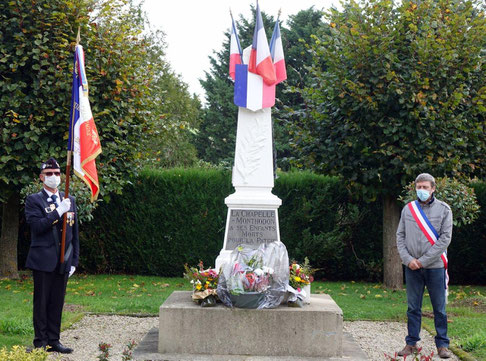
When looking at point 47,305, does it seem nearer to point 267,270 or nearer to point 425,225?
point 267,270

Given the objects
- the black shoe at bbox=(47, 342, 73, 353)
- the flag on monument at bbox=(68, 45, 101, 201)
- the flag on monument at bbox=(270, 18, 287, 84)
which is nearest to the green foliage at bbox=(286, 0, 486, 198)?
the flag on monument at bbox=(270, 18, 287, 84)

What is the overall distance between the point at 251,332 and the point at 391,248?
21.8ft

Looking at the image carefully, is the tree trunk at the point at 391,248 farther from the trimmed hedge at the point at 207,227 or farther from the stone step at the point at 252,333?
the stone step at the point at 252,333

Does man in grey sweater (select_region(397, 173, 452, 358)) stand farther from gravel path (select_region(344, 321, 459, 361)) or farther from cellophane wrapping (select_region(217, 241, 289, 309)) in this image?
cellophane wrapping (select_region(217, 241, 289, 309))

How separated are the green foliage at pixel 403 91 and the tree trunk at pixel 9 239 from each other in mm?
6756

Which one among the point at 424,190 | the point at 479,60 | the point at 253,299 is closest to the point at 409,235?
the point at 424,190

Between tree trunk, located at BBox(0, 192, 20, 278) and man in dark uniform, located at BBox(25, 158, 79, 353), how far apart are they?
6.40 meters

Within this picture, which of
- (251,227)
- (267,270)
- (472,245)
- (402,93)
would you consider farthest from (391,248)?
(267,270)

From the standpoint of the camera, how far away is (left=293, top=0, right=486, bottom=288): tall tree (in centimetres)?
1101

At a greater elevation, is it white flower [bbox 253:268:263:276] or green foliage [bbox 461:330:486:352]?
white flower [bbox 253:268:263:276]

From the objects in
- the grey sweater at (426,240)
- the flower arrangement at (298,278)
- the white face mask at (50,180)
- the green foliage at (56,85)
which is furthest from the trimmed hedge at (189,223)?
the white face mask at (50,180)

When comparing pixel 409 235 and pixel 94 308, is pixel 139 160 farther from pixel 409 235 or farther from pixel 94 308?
pixel 409 235

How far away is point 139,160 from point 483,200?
315 inches

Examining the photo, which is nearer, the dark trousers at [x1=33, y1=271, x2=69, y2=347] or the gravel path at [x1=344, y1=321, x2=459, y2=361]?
the dark trousers at [x1=33, y1=271, x2=69, y2=347]
